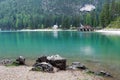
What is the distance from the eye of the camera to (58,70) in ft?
139

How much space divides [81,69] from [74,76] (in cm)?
748

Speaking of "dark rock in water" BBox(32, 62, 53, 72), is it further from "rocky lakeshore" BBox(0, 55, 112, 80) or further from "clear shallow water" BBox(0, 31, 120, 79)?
"clear shallow water" BBox(0, 31, 120, 79)

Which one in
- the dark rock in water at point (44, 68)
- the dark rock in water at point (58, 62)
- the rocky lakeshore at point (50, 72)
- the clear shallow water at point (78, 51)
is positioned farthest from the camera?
the clear shallow water at point (78, 51)

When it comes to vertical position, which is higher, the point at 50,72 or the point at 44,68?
the point at 44,68

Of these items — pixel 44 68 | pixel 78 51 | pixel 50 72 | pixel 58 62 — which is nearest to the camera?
pixel 50 72

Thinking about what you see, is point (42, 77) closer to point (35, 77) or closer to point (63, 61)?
point (35, 77)

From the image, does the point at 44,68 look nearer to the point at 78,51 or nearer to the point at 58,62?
the point at 58,62

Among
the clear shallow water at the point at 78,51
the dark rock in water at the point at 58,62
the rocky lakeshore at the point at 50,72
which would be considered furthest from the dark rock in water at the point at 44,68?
the clear shallow water at the point at 78,51

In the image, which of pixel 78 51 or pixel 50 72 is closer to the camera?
pixel 50 72

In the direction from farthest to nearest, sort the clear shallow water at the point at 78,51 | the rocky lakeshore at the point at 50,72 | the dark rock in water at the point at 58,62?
the clear shallow water at the point at 78,51, the dark rock in water at the point at 58,62, the rocky lakeshore at the point at 50,72

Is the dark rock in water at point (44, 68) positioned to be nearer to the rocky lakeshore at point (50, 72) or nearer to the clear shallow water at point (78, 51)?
the rocky lakeshore at point (50, 72)

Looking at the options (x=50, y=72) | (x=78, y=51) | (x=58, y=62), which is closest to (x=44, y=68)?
(x=50, y=72)

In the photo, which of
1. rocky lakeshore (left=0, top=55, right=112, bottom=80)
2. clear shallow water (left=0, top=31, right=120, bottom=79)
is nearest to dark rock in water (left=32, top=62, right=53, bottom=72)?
rocky lakeshore (left=0, top=55, right=112, bottom=80)

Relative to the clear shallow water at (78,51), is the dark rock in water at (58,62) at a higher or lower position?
higher
